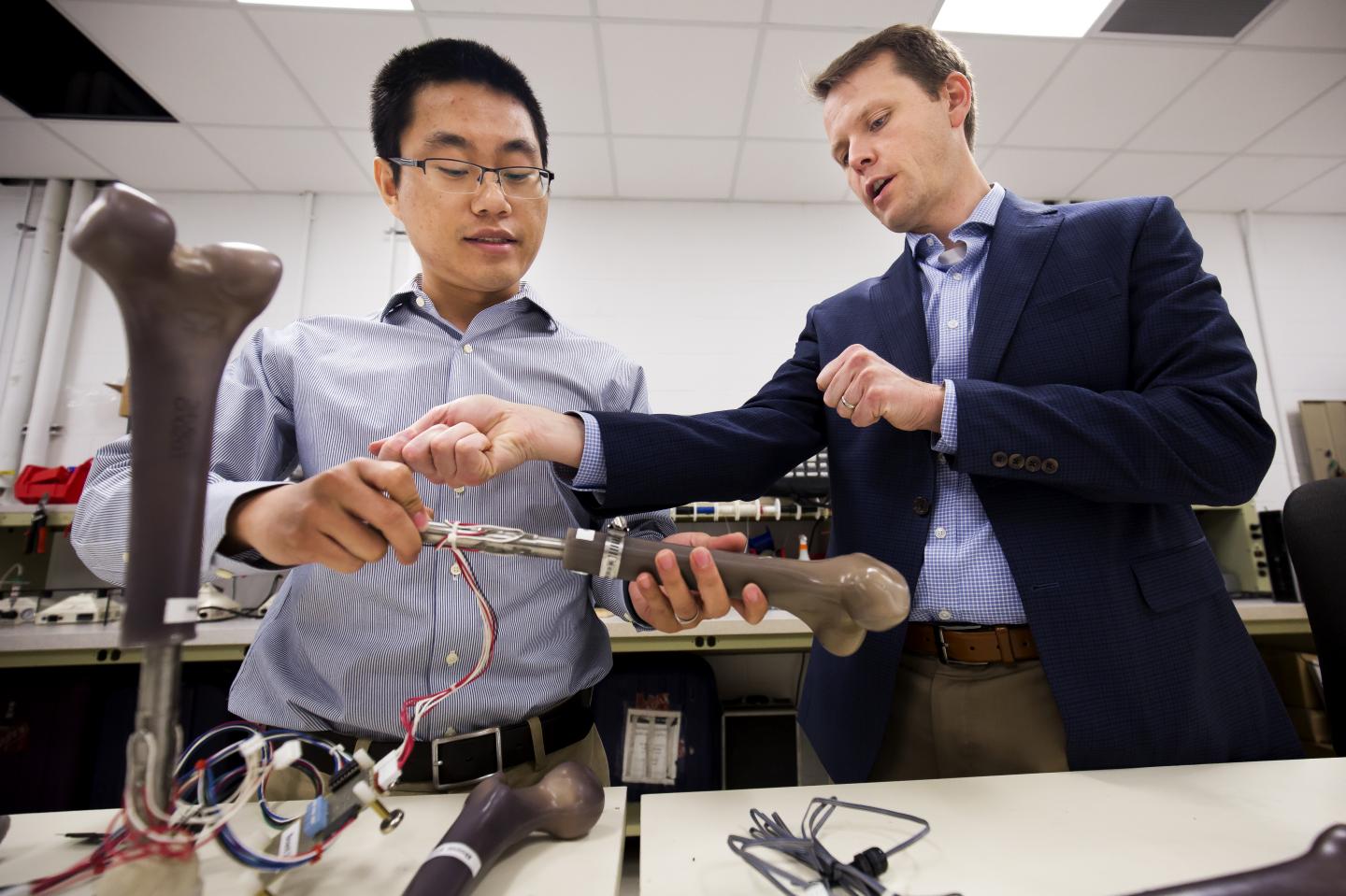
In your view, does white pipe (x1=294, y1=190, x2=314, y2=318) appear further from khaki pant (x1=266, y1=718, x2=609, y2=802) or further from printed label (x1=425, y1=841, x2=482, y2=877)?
printed label (x1=425, y1=841, x2=482, y2=877)

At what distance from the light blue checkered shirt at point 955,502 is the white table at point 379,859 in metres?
0.41

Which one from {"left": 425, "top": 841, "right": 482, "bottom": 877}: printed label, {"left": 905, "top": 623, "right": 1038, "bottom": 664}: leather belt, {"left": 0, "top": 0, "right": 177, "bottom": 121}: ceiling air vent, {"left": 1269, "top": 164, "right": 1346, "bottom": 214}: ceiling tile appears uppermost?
{"left": 0, "top": 0, "right": 177, "bottom": 121}: ceiling air vent

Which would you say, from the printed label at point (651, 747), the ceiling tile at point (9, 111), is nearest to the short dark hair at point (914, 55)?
the printed label at point (651, 747)

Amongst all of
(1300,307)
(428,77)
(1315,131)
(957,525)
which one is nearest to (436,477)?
(428,77)

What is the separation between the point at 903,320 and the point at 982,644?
52 centimetres

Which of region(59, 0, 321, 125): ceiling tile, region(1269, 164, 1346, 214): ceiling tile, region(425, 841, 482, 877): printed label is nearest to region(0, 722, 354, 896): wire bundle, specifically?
region(425, 841, 482, 877): printed label

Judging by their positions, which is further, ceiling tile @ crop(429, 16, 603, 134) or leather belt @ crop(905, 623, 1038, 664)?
ceiling tile @ crop(429, 16, 603, 134)

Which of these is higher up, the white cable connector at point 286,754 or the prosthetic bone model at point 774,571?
the prosthetic bone model at point 774,571

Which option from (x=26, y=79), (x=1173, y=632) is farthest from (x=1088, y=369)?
(x=26, y=79)

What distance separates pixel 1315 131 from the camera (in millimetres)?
2826

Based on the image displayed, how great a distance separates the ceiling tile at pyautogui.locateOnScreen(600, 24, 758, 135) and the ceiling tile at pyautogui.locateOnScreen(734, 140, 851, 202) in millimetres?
252

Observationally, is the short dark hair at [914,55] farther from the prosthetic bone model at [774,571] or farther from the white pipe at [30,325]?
the white pipe at [30,325]

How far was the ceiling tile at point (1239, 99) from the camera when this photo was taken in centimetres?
245

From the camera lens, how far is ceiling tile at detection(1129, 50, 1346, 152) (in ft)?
8.02
